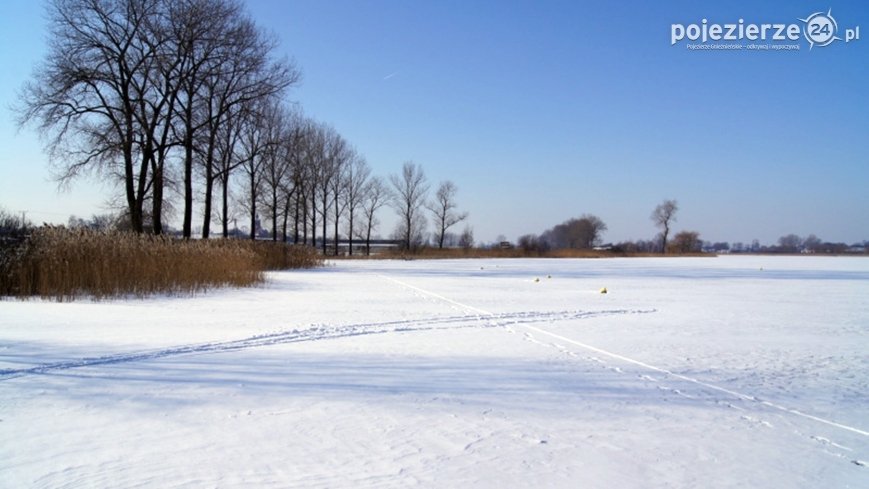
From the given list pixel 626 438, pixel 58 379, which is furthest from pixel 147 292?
pixel 626 438

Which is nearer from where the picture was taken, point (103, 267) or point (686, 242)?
point (103, 267)

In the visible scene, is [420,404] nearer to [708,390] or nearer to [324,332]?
[708,390]

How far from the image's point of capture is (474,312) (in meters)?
11.9

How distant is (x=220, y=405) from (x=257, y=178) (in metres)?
37.2

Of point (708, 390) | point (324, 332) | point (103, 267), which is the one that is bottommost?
point (708, 390)

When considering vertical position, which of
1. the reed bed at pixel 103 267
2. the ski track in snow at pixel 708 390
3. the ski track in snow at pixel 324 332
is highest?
the reed bed at pixel 103 267

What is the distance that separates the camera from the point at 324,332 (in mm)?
8469

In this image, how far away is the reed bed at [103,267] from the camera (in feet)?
40.0

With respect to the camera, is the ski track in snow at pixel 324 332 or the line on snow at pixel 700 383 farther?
the ski track in snow at pixel 324 332

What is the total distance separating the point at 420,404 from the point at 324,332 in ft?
13.2

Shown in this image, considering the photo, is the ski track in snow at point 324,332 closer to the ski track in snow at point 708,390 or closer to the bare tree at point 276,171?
the ski track in snow at point 708,390

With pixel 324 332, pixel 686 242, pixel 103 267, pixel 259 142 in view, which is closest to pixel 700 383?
pixel 324 332

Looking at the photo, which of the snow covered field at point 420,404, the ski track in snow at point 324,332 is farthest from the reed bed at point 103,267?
the ski track in snow at point 324,332

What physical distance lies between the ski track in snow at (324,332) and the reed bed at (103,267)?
6.66 metres
